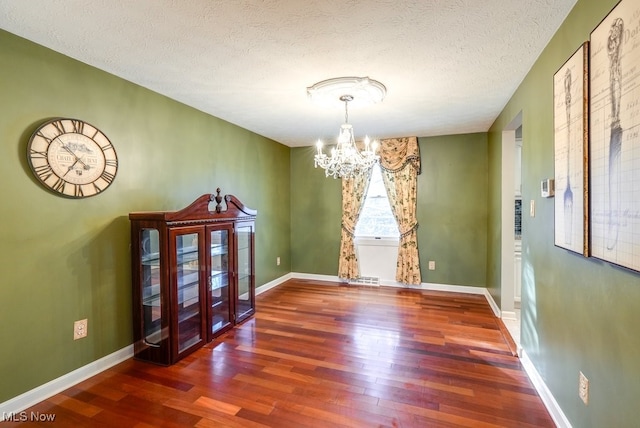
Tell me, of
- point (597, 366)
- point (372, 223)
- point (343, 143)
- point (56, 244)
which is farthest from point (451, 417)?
point (372, 223)

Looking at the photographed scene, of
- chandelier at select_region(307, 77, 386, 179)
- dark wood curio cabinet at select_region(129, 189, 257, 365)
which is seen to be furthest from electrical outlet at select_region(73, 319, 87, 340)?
chandelier at select_region(307, 77, 386, 179)

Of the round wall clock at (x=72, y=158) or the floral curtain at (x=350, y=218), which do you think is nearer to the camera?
the round wall clock at (x=72, y=158)

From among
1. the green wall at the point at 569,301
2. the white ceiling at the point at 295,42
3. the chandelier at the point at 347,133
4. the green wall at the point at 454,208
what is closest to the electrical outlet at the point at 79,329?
the white ceiling at the point at 295,42

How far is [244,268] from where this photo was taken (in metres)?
3.68

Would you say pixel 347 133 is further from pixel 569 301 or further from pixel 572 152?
pixel 569 301

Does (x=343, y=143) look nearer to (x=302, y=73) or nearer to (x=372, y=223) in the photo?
(x=302, y=73)

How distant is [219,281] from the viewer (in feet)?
10.7

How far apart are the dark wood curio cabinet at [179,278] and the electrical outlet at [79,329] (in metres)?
0.37

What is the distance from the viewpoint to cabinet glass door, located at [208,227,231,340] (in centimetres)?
308

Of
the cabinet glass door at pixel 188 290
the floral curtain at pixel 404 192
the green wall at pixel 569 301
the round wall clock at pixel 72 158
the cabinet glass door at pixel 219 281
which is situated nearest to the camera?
the green wall at pixel 569 301

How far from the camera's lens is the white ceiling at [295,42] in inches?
66.6

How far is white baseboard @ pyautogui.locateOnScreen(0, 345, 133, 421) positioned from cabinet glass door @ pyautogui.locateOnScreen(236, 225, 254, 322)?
1195 mm

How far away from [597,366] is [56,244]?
3.27 meters

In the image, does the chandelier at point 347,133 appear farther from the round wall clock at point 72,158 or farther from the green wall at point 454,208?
the green wall at point 454,208
